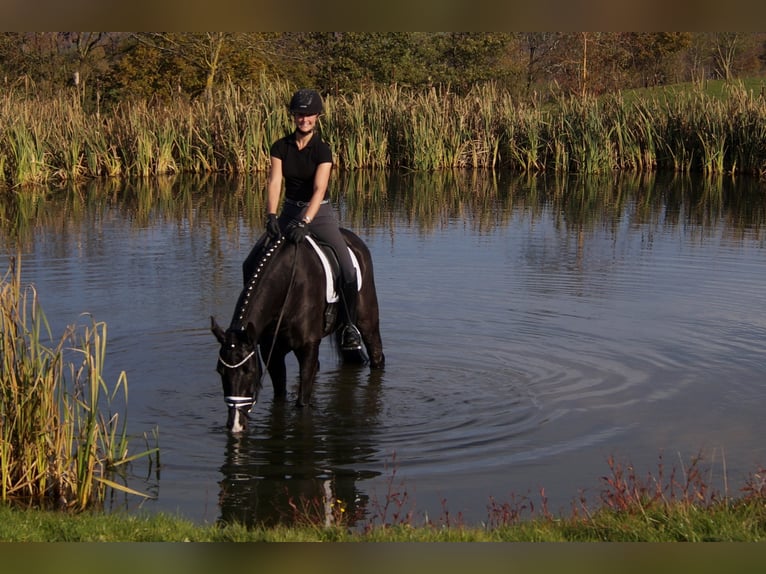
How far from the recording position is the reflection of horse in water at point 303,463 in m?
6.46

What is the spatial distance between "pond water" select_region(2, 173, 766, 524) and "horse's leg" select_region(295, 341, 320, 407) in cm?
14

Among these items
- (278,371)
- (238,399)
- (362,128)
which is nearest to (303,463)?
(238,399)

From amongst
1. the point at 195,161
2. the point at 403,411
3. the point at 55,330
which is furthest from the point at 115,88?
the point at 403,411

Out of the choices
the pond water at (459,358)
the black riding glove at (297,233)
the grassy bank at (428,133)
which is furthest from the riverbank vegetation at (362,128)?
the black riding glove at (297,233)

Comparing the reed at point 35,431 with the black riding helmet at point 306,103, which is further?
the black riding helmet at point 306,103

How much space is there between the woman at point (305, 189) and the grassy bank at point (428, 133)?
1730 cm

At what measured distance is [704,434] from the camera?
7988mm

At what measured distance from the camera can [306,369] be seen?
843 centimetres

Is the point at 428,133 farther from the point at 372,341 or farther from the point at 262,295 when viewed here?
the point at 262,295

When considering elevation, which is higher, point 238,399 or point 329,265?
point 329,265

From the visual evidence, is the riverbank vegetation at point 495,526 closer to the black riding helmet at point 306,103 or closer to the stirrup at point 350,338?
the black riding helmet at point 306,103

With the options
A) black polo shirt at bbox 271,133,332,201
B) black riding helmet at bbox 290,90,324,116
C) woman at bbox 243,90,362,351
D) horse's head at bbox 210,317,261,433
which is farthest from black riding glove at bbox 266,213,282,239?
horse's head at bbox 210,317,261,433

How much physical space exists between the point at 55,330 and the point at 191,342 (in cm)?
150

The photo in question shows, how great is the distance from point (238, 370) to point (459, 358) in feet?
11.7
